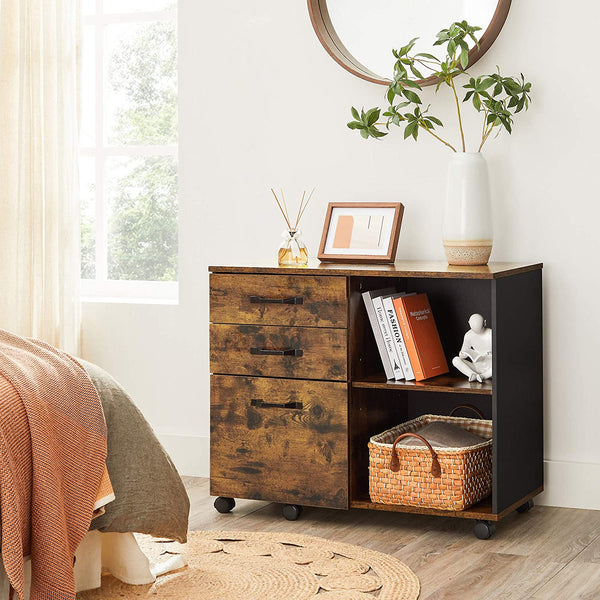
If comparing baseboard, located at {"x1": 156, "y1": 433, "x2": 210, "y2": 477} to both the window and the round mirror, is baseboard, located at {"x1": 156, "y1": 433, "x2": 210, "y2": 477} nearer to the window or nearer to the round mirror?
the window

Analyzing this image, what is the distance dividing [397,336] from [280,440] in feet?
1.45

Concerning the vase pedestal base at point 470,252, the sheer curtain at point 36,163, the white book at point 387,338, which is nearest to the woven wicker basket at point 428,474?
the white book at point 387,338

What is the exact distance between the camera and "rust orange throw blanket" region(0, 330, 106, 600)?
79.4 inches

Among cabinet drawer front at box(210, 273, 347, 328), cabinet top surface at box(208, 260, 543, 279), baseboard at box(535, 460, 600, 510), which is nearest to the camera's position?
cabinet top surface at box(208, 260, 543, 279)

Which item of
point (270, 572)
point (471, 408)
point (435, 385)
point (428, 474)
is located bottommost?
point (270, 572)

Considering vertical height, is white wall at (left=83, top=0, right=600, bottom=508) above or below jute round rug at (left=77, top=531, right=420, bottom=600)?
above

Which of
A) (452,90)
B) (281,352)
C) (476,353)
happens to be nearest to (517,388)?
(476,353)

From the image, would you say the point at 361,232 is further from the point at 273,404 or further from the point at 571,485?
the point at 571,485

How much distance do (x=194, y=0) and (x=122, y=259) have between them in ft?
3.20

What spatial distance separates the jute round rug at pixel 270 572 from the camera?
237cm

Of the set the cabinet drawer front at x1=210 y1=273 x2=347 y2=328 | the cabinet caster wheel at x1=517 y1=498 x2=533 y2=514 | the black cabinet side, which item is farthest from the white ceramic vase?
the cabinet caster wheel at x1=517 y1=498 x2=533 y2=514

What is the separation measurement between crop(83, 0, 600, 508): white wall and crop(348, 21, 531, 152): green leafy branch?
0.06 metres

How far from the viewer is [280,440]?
295 centimetres

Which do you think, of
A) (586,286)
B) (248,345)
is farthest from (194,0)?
(586,286)
